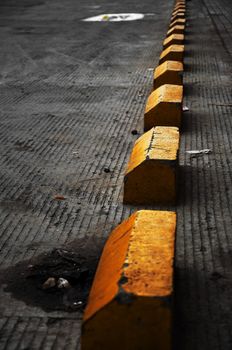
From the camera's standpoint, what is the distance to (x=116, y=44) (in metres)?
14.9

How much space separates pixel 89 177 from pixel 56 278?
1972 mm

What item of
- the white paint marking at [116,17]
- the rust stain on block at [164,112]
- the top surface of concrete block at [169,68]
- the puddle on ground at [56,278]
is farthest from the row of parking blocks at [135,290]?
the white paint marking at [116,17]

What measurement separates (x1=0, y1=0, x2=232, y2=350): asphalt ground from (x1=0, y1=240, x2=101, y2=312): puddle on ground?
0.01 metres

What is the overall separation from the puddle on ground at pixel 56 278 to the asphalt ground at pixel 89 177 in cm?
1

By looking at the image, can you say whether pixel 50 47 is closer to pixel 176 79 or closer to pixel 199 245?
pixel 176 79

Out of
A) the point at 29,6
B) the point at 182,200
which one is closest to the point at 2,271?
the point at 182,200

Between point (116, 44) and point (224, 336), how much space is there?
1210 centimetres

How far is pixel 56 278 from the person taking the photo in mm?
4023

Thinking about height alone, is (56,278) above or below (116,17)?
above

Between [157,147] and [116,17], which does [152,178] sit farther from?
[116,17]

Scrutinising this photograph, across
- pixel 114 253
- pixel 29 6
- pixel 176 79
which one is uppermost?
pixel 114 253

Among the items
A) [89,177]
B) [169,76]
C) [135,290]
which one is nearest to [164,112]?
[89,177]

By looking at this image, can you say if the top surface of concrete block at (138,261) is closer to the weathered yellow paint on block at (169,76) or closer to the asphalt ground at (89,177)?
the asphalt ground at (89,177)

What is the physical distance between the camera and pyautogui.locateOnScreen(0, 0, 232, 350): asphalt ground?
3.65m
